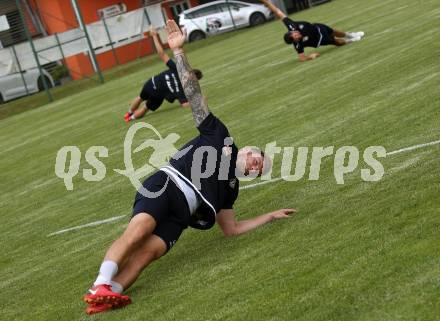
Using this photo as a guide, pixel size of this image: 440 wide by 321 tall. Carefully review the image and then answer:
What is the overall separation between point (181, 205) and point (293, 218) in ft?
3.32

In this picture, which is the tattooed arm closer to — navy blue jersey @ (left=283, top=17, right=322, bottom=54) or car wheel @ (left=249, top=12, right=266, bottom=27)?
navy blue jersey @ (left=283, top=17, right=322, bottom=54)

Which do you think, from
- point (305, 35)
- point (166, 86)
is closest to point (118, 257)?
point (166, 86)

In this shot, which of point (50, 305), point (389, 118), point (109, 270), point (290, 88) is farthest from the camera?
point (290, 88)

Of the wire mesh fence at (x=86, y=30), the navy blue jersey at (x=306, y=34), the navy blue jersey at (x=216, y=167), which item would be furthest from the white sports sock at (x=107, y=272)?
the wire mesh fence at (x=86, y=30)

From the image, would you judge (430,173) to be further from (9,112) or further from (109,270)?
(9,112)

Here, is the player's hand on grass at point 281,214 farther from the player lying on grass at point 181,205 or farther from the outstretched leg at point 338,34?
the outstretched leg at point 338,34

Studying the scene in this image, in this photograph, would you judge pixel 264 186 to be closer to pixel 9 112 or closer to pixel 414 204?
pixel 414 204

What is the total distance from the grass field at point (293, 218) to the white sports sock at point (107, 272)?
0.25 meters

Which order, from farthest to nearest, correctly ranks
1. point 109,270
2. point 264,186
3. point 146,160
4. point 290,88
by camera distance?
point 290,88, point 146,160, point 264,186, point 109,270

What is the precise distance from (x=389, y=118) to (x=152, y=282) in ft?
14.2

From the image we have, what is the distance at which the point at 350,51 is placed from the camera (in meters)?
16.9

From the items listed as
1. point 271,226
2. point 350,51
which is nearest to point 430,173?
point 271,226

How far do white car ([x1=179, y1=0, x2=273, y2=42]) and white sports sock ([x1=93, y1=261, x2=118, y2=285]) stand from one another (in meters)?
32.2

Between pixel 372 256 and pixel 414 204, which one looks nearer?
pixel 372 256
